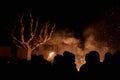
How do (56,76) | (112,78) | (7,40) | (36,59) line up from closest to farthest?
1. (112,78)
2. (56,76)
3. (36,59)
4. (7,40)

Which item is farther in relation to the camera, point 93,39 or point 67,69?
point 93,39

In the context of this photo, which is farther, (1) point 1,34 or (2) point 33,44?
(1) point 1,34

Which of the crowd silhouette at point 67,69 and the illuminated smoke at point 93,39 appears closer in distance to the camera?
the crowd silhouette at point 67,69

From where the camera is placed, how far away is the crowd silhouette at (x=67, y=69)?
639 centimetres

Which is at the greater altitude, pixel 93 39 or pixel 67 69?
pixel 67 69

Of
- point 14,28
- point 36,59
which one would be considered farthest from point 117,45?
point 36,59

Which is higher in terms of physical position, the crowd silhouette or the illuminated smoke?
the crowd silhouette

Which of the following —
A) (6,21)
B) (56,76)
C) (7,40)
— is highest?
(56,76)

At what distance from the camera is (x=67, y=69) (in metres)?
6.66

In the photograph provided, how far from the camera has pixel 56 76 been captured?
21.8 feet

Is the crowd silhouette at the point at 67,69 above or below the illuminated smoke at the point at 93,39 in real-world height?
above

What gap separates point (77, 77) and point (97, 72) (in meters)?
0.41

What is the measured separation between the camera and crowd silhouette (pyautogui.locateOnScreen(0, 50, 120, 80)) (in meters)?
6.39

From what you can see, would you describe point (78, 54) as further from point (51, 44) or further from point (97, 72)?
point (97, 72)
